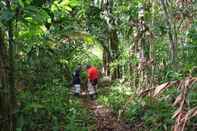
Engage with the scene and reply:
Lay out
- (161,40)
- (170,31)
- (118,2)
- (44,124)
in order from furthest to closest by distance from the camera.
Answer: (118,2) → (161,40) → (170,31) → (44,124)

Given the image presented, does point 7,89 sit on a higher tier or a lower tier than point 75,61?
lower

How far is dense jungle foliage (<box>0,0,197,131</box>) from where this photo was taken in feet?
17.3

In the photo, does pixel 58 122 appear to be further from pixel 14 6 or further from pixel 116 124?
pixel 14 6

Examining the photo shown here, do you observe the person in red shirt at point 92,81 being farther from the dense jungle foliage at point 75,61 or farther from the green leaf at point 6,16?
the green leaf at point 6,16

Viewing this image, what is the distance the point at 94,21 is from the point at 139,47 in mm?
2526

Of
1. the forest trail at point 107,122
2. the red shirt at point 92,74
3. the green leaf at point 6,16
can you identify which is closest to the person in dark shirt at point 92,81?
the red shirt at point 92,74

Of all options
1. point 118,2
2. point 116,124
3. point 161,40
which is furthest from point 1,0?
point 118,2

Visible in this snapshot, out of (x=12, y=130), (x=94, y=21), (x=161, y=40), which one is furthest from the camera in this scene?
(x=94, y=21)

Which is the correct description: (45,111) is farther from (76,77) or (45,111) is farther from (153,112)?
(76,77)

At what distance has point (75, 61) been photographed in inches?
510

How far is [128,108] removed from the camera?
9406 mm

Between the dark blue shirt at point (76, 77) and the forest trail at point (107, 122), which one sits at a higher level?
the dark blue shirt at point (76, 77)

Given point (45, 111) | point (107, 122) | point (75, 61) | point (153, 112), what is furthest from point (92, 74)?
point (45, 111)

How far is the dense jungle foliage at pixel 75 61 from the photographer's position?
17.3 ft
